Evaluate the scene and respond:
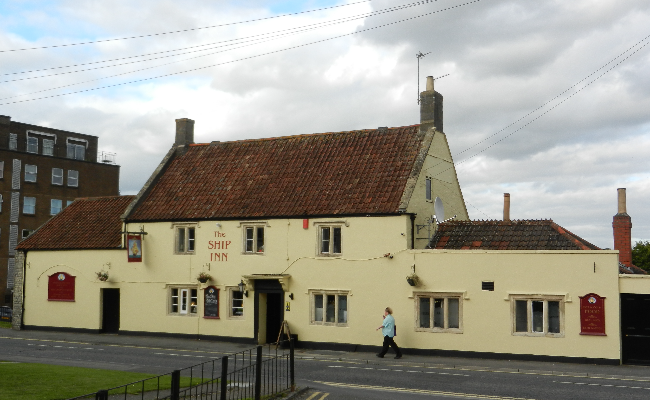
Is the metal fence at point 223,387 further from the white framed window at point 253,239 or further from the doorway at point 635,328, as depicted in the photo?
the doorway at point 635,328

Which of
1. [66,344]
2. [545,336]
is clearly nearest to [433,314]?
[545,336]

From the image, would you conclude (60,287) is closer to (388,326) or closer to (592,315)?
(388,326)

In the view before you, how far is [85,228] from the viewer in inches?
1284

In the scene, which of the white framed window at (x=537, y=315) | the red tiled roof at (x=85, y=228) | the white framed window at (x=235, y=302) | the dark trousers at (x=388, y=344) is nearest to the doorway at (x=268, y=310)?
the white framed window at (x=235, y=302)

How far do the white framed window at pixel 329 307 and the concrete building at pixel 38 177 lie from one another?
136 ft

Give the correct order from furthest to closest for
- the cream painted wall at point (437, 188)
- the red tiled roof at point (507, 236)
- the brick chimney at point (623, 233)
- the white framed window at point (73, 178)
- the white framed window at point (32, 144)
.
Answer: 1. the white framed window at point (73, 178)
2. the white framed window at point (32, 144)
3. the brick chimney at point (623, 233)
4. the cream painted wall at point (437, 188)
5. the red tiled roof at point (507, 236)

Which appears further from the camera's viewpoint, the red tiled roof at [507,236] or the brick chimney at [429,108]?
the brick chimney at [429,108]

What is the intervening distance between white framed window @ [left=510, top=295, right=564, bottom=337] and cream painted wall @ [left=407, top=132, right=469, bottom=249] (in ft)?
14.8

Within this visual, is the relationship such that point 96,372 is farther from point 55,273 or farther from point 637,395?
point 55,273

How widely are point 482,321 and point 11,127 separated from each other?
5388 centimetres

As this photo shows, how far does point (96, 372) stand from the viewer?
17.2m

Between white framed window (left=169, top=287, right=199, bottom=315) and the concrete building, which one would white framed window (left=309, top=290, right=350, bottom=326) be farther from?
the concrete building

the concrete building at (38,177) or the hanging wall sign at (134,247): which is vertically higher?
the concrete building at (38,177)

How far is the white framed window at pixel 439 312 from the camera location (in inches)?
923
